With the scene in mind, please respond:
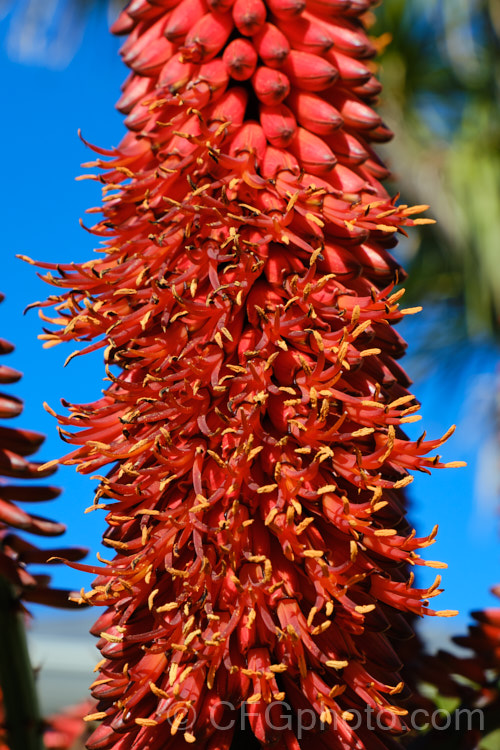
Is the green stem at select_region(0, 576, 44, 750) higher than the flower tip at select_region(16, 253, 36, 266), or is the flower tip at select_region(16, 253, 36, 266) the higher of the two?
the flower tip at select_region(16, 253, 36, 266)

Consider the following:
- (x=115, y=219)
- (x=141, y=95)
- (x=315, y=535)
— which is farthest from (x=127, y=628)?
(x=141, y=95)

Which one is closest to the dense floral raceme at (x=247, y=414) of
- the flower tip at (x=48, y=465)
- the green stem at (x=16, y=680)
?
the flower tip at (x=48, y=465)

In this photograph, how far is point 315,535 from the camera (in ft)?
2.68

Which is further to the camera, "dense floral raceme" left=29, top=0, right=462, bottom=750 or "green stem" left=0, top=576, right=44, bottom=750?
"green stem" left=0, top=576, right=44, bottom=750

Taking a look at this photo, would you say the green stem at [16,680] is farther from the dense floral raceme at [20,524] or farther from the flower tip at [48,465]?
the flower tip at [48,465]

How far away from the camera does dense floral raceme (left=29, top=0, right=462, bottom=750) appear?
2.59ft

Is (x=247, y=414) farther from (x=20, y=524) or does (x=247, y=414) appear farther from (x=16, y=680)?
(x=16, y=680)

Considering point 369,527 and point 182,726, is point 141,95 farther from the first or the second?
point 182,726

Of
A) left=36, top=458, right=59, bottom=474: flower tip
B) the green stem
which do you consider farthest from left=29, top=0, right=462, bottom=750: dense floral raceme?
the green stem

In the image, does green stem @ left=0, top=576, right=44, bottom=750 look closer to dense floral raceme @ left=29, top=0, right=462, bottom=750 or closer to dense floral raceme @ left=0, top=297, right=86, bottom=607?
dense floral raceme @ left=0, top=297, right=86, bottom=607

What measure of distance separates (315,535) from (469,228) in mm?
4630

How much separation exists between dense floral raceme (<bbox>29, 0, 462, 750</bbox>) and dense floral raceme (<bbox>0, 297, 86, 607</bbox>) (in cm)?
9

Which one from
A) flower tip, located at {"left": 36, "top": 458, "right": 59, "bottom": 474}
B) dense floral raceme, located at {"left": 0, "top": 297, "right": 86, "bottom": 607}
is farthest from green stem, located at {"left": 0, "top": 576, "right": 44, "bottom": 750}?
flower tip, located at {"left": 36, "top": 458, "right": 59, "bottom": 474}

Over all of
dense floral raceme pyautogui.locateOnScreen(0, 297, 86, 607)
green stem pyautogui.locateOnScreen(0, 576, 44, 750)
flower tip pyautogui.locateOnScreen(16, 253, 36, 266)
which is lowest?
green stem pyautogui.locateOnScreen(0, 576, 44, 750)
